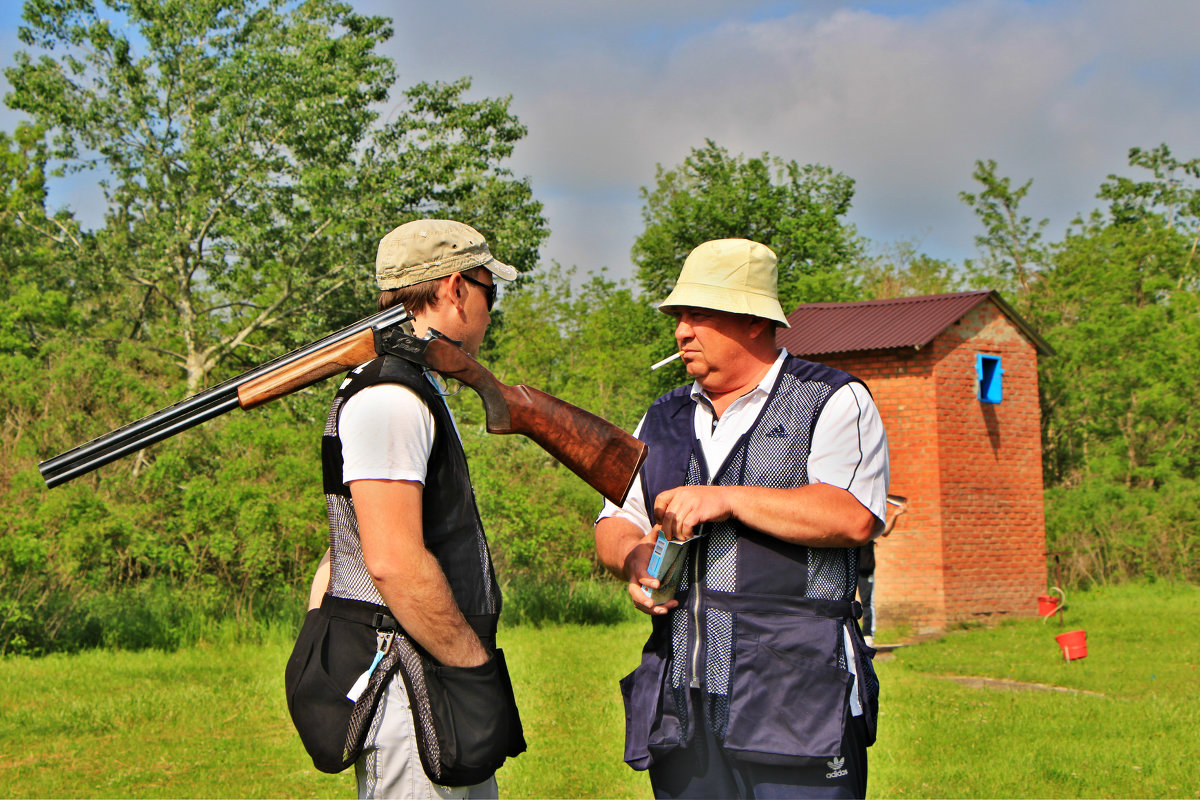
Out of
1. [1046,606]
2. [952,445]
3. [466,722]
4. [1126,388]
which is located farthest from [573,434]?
[1126,388]

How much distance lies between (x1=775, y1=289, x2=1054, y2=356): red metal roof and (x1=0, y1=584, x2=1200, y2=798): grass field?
5.02 metres

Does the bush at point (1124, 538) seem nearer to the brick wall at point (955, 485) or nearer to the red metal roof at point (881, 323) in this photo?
the brick wall at point (955, 485)

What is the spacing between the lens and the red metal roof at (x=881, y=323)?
663 inches

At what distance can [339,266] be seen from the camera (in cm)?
2491

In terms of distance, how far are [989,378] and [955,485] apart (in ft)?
7.00

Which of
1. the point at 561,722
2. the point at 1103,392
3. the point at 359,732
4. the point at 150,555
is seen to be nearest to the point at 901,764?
the point at 561,722

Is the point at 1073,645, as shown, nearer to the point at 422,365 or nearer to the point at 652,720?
the point at 652,720

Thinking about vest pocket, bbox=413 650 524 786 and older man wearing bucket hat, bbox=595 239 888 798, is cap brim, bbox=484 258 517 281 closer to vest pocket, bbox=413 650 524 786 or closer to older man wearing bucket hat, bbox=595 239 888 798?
older man wearing bucket hat, bbox=595 239 888 798

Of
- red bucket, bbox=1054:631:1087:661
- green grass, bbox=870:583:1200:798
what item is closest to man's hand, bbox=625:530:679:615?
green grass, bbox=870:583:1200:798

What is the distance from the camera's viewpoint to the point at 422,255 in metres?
2.93

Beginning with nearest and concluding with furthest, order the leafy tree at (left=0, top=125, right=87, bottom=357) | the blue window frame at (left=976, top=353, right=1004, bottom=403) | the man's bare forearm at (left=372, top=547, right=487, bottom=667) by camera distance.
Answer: the man's bare forearm at (left=372, top=547, right=487, bottom=667)
the blue window frame at (left=976, top=353, right=1004, bottom=403)
the leafy tree at (left=0, top=125, right=87, bottom=357)

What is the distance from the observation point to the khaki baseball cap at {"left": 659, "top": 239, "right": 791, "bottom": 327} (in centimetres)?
319

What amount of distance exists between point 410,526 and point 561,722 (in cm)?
700

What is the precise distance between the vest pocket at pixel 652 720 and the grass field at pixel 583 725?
3.99m
